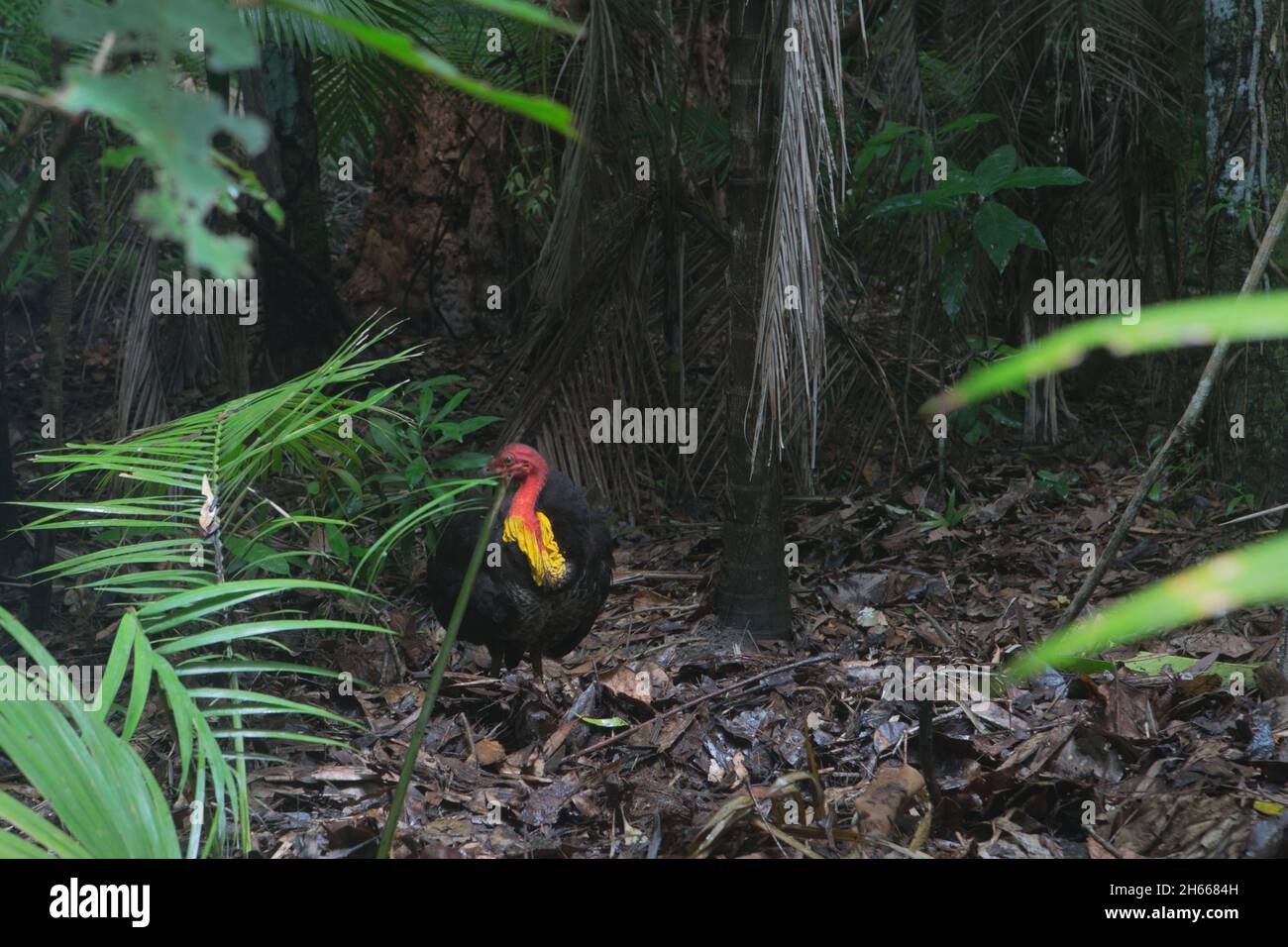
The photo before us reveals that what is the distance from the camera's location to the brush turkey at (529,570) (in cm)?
404

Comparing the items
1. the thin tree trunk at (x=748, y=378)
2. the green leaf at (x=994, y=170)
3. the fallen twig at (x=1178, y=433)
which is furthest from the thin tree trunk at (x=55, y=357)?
the fallen twig at (x=1178, y=433)

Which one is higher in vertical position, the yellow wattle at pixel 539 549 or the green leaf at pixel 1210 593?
the green leaf at pixel 1210 593

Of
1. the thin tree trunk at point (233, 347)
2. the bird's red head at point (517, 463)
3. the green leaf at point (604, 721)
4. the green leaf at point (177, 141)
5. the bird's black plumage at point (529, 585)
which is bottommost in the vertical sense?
the green leaf at point (604, 721)

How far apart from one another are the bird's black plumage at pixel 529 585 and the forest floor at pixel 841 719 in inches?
6.2

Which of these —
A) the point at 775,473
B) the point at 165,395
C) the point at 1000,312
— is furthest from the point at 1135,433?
the point at 165,395

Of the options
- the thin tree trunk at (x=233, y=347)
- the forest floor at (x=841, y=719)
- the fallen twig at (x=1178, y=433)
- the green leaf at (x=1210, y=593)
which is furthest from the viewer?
the thin tree trunk at (x=233, y=347)

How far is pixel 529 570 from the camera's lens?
406 centimetres

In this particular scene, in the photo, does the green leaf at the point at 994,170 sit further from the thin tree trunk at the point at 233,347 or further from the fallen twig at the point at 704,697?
the thin tree trunk at the point at 233,347

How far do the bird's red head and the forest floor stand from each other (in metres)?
0.78

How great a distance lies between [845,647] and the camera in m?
4.09

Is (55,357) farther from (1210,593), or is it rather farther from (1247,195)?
(1210,593)

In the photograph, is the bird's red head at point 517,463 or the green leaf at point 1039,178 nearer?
the bird's red head at point 517,463

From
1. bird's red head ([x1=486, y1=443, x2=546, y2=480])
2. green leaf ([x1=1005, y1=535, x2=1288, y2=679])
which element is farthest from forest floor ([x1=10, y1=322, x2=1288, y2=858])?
green leaf ([x1=1005, y1=535, x2=1288, y2=679])

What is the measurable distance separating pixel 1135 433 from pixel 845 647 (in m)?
2.63
